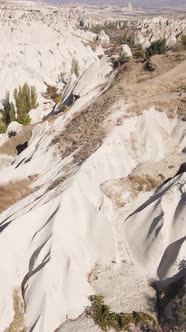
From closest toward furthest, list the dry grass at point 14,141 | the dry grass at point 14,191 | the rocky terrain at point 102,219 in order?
the rocky terrain at point 102,219, the dry grass at point 14,191, the dry grass at point 14,141

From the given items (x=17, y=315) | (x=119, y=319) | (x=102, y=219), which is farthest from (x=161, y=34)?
(x=17, y=315)

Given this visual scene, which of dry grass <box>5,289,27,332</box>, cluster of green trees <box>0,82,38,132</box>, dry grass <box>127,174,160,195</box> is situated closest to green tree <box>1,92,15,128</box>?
cluster of green trees <box>0,82,38,132</box>

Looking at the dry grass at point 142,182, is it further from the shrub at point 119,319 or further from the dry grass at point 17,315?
the dry grass at point 17,315

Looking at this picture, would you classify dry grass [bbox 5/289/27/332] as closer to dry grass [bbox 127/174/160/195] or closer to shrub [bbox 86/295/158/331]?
shrub [bbox 86/295/158/331]

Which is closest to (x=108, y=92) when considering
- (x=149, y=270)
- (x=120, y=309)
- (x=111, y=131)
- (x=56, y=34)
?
(x=111, y=131)

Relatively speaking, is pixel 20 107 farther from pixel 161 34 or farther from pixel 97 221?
pixel 161 34

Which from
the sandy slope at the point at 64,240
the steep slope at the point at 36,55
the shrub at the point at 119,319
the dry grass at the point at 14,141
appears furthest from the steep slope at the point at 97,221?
the steep slope at the point at 36,55
